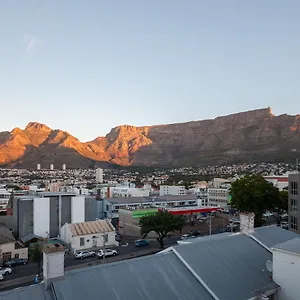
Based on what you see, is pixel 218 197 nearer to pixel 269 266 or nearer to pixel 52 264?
pixel 269 266

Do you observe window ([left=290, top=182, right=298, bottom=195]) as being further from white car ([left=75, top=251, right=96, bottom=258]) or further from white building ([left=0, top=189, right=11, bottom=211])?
white building ([left=0, top=189, right=11, bottom=211])

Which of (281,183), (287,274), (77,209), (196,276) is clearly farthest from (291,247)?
(281,183)

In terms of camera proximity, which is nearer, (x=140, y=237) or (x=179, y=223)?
(x=179, y=223)

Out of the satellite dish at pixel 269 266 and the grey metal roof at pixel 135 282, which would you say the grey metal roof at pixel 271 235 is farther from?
the grey metal roof at pixel 135 282

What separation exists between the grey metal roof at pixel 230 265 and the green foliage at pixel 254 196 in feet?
86.8

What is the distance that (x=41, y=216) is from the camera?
44.5 meters

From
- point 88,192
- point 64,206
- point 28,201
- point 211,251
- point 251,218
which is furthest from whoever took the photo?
point 88,192

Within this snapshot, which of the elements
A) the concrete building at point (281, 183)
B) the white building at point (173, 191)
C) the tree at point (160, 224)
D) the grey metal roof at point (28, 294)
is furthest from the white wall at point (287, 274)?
the concrete building at point (281, 183)

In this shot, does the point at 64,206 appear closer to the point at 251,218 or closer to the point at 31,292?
the point at 251,218

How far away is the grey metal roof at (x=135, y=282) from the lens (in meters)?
10.1

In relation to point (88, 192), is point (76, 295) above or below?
above

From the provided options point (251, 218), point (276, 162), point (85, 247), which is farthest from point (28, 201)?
point (276, 162)

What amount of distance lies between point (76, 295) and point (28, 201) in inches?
1448

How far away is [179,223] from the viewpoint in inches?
1430
